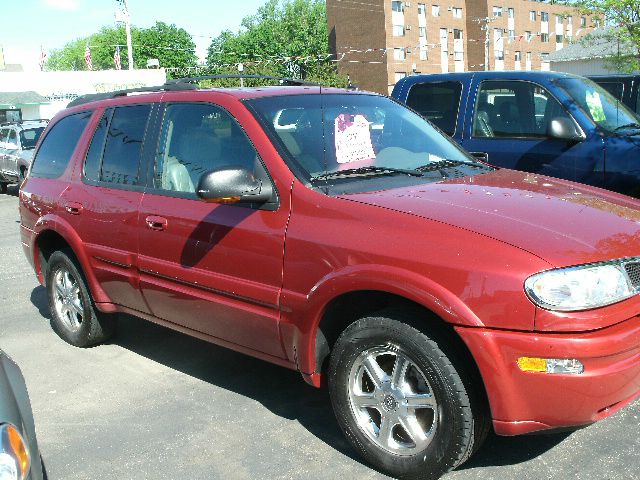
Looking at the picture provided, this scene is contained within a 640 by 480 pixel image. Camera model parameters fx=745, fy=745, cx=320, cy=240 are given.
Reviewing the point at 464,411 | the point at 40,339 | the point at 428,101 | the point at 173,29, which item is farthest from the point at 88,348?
the point at 173,29

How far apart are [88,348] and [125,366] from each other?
59 centimetres

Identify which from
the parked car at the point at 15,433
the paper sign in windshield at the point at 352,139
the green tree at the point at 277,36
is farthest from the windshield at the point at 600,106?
the green tree at the point at 277,36

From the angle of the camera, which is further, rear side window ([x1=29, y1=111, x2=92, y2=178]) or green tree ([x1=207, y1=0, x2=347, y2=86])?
green tree ([x1=207, y1=0, x2=347, y2=86])

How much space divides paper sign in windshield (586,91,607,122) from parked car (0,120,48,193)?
13.5m

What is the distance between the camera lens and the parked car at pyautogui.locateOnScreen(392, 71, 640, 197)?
6.48 m

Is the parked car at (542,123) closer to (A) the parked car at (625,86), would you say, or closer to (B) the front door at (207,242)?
(A) the parked car at (625,86)

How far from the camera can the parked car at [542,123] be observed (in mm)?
6484

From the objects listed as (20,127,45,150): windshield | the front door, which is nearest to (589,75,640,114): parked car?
the front door

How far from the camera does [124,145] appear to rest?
4.88 metres

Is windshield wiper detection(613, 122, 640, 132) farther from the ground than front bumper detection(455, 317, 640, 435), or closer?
farther from the ground

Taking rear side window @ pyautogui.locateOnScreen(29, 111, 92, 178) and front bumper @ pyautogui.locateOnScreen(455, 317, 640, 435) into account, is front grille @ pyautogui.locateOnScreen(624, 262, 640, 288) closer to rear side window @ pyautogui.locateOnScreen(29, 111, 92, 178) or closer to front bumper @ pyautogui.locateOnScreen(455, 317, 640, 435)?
front bumper @ pyautogui.locateOnScreen(455, 317, 640, 435)

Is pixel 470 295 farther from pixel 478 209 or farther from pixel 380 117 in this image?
pixel 380 117

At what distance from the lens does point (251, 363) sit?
5.12 meters

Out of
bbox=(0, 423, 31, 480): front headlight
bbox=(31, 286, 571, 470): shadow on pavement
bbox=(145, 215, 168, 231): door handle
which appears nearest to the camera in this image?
bbox=(0, 423, 31, 480): front headlight
